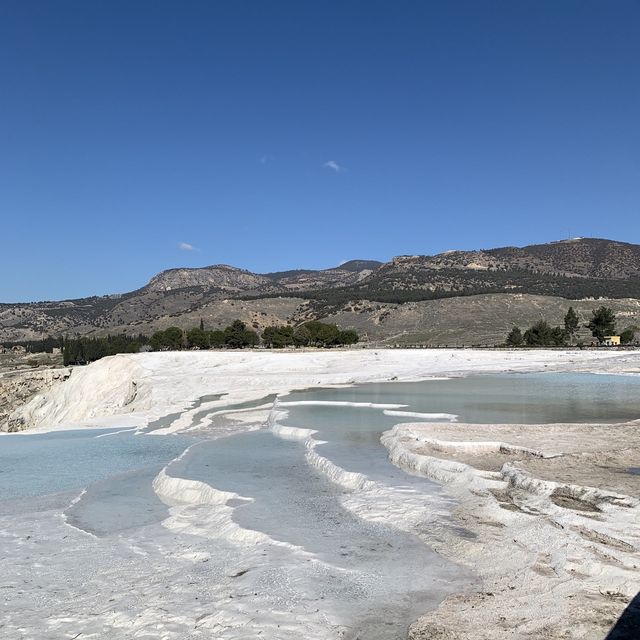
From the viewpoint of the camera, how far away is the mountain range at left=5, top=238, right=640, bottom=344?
9812 cm

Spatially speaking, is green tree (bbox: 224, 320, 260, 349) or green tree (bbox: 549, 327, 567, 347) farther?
green tree (bbox: 224, 320, 260, 349)

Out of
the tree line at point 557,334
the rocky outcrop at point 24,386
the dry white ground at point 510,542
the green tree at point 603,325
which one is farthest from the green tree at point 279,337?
the dry white ground at point 510,542

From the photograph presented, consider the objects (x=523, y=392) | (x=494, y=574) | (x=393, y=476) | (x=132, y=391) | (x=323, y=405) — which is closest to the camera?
(x=494, y=574)

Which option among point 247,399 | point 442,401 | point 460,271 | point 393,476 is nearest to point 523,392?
point 442,401

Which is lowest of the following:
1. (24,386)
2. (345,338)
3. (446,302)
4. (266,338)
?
(24,386)

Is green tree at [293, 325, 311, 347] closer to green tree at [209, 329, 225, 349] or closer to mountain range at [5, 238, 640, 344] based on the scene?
green tree at [209, 329, 225, 349]

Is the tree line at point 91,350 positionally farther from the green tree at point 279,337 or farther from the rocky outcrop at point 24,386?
the green tree at point 279,337

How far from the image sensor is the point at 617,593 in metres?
5.78

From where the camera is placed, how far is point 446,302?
109m

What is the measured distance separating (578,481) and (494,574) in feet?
13.8

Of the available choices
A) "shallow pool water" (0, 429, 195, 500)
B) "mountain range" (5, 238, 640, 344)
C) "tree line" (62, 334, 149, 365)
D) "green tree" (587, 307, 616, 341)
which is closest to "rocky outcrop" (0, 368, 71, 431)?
"tree line" (62, 334, 149, 365)

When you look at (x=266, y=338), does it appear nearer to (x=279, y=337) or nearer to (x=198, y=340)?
(x=279, y=337)

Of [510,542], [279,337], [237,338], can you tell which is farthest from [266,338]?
[510,542]

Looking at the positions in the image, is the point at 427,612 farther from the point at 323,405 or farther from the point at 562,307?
the point at 562,307
